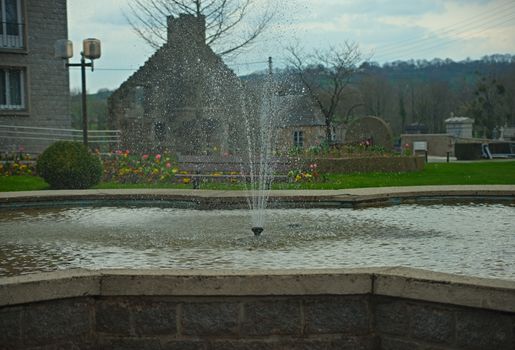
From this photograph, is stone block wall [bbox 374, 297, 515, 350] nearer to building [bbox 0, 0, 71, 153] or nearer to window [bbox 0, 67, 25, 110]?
building [bbox 0, 0, 71, 153]

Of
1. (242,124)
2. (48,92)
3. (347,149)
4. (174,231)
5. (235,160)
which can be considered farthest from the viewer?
(242,124)

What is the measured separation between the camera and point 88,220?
858 centimetres

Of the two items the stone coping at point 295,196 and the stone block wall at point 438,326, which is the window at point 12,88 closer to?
the stone coping at point 295,196

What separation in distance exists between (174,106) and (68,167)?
732 inches

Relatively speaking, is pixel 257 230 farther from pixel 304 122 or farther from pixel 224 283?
pixel 304 122

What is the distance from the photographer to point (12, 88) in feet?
93.5

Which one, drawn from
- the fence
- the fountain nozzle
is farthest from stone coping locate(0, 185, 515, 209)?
the fence

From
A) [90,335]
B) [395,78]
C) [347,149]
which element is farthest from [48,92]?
[395,78]

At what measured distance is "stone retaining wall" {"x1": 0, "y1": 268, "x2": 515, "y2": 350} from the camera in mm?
4191

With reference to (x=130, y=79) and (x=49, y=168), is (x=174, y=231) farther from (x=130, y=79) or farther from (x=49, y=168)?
(x=130, y=79)

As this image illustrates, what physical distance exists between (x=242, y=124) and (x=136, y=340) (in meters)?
28.8

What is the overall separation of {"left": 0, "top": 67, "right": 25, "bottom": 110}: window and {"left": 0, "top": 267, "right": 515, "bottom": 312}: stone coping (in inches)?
1013

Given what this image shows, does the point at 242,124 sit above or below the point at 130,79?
below

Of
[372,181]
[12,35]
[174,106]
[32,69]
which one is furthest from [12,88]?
[372,181]
